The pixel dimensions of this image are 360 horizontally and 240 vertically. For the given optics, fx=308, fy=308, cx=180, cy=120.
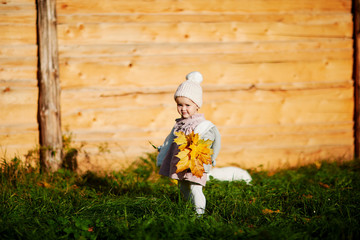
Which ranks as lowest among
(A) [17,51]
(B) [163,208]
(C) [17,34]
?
(B) [163,208]

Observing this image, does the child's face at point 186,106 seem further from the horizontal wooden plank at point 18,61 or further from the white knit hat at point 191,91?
the horizontal wooden plank at point 18,61

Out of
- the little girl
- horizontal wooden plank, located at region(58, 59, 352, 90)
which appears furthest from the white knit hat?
horizontal wooden plank, located at region(58, 59, 352, 90)

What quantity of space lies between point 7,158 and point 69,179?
0.96 metres

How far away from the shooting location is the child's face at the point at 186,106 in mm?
2770

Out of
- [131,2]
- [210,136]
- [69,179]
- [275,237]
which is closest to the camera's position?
[275,237]

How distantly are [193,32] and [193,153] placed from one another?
255cm

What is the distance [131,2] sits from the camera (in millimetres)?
4453

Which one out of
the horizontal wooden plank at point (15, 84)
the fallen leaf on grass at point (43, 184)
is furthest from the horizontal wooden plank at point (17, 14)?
the fallen leaf on grass at point (43, 184)

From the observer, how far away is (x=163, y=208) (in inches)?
111

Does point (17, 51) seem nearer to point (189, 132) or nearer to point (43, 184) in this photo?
point (43, 184)

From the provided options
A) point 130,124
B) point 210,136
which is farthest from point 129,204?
point 130,124

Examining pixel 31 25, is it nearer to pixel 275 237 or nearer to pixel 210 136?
pixel 210 136

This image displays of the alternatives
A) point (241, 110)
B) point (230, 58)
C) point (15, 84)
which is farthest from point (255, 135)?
point (15, 84)

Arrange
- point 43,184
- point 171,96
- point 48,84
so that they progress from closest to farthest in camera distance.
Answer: point 43,184 < point 48,84 < point 171,96
